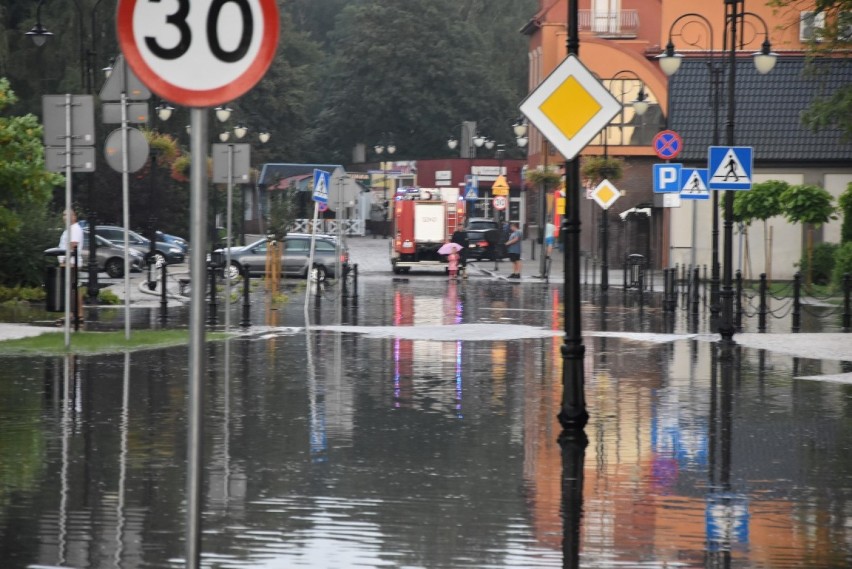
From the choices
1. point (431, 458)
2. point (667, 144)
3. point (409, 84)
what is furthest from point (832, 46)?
point (409, 84)

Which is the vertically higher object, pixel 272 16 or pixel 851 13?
pixel 851 13

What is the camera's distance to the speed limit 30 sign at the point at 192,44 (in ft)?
17.7

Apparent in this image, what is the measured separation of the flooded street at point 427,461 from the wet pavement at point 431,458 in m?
0.03

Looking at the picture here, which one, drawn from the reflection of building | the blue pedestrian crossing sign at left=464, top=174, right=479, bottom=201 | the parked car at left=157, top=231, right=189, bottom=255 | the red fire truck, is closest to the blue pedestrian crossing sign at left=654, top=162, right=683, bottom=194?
the reflection of building

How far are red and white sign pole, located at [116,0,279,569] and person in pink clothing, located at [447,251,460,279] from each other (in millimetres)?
41416

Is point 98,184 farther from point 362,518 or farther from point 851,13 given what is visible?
point 362,518

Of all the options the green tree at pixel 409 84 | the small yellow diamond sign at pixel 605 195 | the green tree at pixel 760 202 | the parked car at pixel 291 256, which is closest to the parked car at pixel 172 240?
the parked car at pixel 291 256

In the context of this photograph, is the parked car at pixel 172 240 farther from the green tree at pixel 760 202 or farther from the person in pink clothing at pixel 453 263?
the green tree at pixel 760 202

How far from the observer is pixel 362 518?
8.88 m

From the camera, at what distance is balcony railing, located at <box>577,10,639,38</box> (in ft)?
230

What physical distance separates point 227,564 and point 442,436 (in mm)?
5006

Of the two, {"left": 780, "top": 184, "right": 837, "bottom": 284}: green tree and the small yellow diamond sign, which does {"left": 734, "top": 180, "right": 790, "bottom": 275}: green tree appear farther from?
the small yellow diamond sign

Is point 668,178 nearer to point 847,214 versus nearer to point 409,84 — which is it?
point 847,214

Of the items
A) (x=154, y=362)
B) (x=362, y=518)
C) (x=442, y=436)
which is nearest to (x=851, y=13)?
(x=154, y=362)
